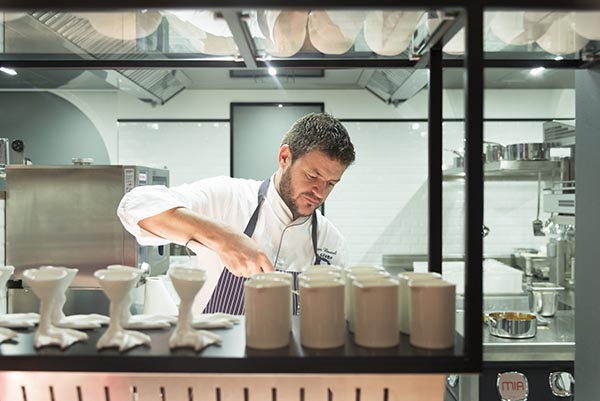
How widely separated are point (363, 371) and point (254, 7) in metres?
0.56

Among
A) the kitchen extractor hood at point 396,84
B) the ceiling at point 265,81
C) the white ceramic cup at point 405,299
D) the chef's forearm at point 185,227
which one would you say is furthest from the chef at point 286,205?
the ceiling at point 265,81

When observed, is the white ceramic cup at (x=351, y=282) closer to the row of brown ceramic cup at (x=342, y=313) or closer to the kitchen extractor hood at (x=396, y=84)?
the row of brown ceramic cup at (x=342, y=313)

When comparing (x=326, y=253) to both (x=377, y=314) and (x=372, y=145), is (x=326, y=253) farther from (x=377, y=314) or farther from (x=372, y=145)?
(x=372, y=145)

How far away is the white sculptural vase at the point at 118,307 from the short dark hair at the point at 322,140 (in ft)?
3.57

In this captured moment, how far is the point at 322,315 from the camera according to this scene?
798 millimetres

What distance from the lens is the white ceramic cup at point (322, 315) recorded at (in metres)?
0.80

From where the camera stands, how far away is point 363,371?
77 cm

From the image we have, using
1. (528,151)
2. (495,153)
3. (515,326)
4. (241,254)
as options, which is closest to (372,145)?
(495,153)

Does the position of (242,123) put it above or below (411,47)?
above

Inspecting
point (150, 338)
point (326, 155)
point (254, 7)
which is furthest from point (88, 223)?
point (254, 7)

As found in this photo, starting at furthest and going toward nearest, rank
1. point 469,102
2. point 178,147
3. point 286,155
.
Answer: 1. point 178,147
2. point 286,155
3. point 469,102

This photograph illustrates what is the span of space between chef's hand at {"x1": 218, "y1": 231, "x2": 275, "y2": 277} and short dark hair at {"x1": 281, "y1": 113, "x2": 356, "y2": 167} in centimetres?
77

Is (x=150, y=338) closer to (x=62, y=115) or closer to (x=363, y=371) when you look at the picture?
(x=363, y=371)

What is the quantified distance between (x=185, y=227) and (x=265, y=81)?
131 inches
